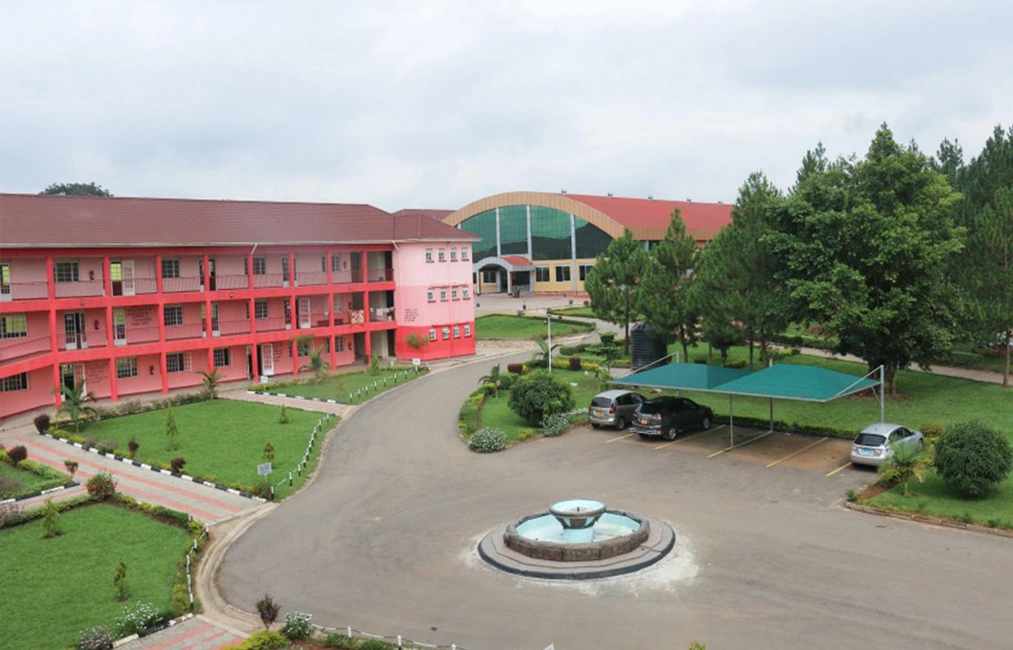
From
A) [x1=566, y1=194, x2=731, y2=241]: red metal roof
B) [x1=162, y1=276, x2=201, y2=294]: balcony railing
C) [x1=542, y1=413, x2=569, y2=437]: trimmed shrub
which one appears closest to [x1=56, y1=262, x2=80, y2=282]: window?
[x1=162, y1=276, x2=201, y2=294]: balcony railing

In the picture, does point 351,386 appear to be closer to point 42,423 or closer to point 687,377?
point 42,423

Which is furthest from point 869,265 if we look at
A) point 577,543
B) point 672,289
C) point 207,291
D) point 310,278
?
point 207,291

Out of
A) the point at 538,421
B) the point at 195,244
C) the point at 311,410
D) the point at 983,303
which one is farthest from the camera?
the point at 195,244

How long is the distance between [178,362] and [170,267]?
453 centimetres

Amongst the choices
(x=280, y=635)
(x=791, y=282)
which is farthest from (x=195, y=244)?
(x=280, y=635)

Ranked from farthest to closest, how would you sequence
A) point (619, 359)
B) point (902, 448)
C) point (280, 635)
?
point (619, 359), point (902, 448), point (280, 635)

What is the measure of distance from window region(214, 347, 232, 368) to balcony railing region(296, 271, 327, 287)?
4960 millimetres

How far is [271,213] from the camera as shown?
44281 mm

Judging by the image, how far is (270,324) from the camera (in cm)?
4238

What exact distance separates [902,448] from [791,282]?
1079cm

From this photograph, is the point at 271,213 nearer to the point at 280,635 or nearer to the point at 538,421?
the point at 538,421

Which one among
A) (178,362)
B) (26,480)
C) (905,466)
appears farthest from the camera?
(178,362)

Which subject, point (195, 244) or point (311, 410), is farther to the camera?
point (195, 244)

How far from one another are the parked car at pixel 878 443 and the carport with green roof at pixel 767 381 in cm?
70
